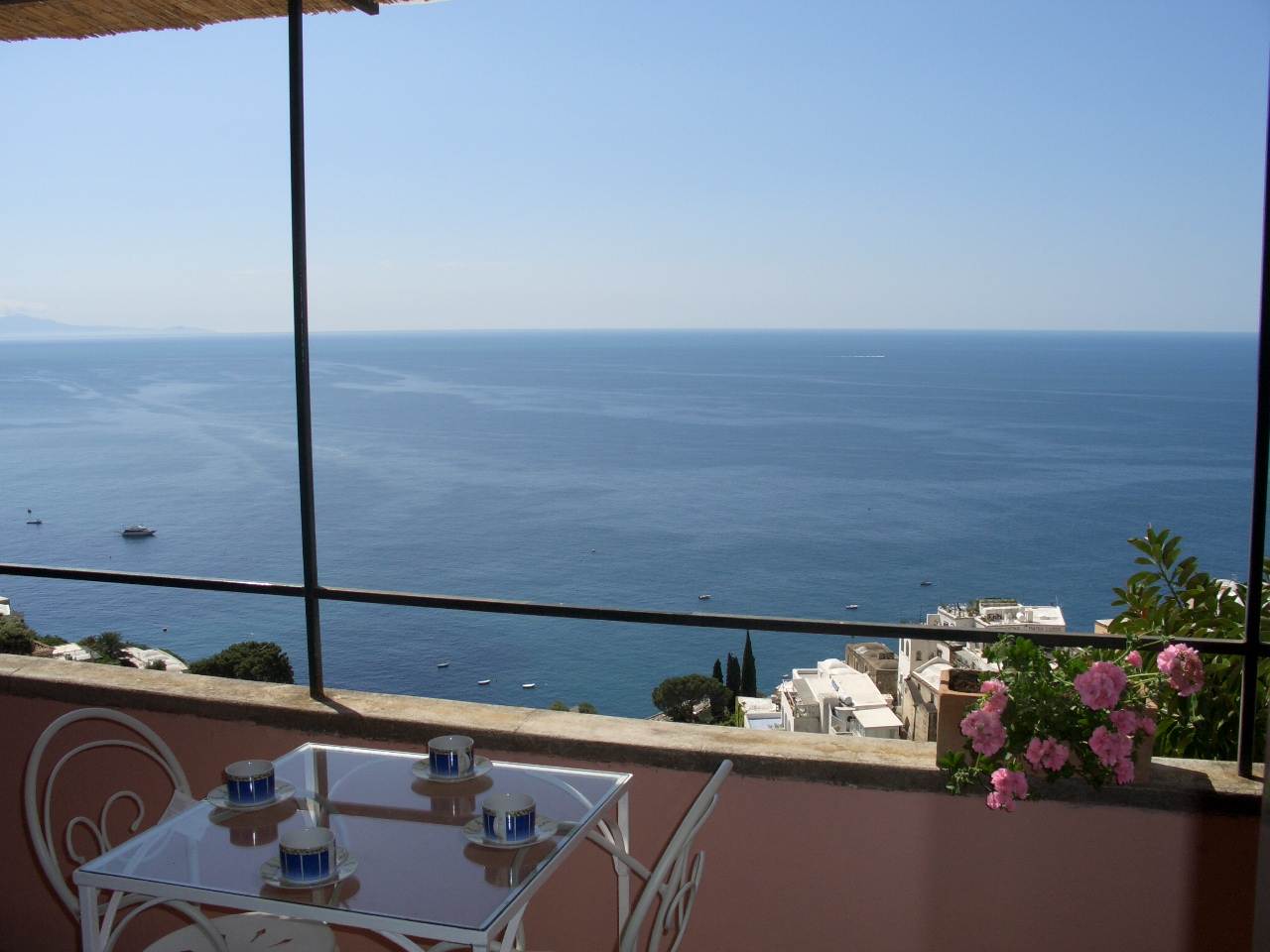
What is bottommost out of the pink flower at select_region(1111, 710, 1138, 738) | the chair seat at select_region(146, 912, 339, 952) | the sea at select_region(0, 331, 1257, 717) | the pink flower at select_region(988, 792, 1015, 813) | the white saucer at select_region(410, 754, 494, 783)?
the sea at select_region(0, 331, 1257, 717)

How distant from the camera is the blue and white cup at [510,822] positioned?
1.24 meters

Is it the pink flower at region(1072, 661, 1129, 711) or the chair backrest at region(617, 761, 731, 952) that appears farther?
the pink flower at region(1072, 661, 1129, 711)

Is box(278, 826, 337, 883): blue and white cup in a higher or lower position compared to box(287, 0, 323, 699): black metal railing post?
lower

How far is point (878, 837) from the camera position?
5.62 feet

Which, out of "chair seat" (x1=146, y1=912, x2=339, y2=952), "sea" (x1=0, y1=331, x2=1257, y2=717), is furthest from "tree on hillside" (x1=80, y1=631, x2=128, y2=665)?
"sea" (x1=0, y1=331, x2=1257, y2=717)

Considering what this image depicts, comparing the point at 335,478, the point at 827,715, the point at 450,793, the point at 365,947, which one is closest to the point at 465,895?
the point at 450,793

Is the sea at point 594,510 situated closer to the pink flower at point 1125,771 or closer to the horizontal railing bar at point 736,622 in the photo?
the horizontal railing bar at point 736,622

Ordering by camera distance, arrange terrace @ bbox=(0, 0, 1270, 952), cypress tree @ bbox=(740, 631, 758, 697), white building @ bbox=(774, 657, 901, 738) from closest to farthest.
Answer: terrace @ bbox=(0, 0, 1270, 952) → cypress tree @ bbox=(740, 631, 758, 697) → white building @ bbox=(774, 657, 901, 738)

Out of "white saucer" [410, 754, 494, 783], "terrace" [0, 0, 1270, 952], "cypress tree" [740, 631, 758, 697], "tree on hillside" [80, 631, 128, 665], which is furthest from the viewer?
"cypress tree" [740, 631, 758, 697]

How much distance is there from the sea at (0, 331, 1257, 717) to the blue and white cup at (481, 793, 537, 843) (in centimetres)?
1777

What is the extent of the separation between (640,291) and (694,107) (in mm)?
14017

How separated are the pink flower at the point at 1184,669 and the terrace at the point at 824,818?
0.12m

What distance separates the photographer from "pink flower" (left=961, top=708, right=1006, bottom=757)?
61.6 inches

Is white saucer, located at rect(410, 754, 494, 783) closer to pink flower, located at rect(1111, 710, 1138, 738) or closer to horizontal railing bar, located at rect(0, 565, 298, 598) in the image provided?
horizontal railing bar, located at rect(0, 565, 298, 598)
